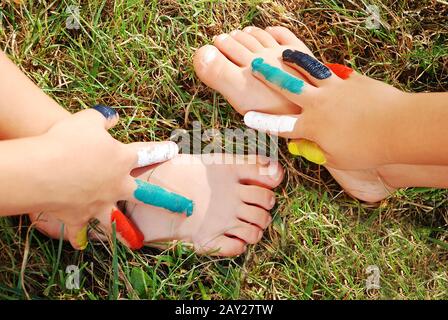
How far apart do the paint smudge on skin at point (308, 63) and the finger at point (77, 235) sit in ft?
1.95

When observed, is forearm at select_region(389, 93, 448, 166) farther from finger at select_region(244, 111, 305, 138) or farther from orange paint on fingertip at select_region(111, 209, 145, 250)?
orange paint on fingertip at select_region(111, 209, 145, 250)

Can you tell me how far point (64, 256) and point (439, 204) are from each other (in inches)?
35.2

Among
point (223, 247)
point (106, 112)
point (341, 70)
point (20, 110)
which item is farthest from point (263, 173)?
point (20, 110)

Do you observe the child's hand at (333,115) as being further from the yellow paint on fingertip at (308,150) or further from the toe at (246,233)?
the toe at (246,233)

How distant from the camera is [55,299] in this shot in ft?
4.57

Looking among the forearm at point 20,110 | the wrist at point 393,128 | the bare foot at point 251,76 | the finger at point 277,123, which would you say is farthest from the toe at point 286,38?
the forearm at point 20,110

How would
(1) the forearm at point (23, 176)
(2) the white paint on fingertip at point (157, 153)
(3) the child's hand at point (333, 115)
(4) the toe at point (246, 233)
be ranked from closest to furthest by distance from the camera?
(1) the forearm at point (23, 176) < (3) the child's hand at point (333, 115) < (2) the white paint on fingertip at point (157, 153) < (4) the toe at point (246, 233)

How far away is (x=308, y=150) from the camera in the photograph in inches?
55.8

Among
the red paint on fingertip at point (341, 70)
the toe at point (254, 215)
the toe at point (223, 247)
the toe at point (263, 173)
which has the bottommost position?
the toe at point (223, 247)

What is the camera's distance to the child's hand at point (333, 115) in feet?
4.20

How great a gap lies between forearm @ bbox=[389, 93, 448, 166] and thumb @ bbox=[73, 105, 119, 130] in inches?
22.9

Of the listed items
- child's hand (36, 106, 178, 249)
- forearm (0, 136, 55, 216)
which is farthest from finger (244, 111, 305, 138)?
forearm (0, 136, 55, 216)

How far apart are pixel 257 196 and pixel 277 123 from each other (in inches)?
7.3

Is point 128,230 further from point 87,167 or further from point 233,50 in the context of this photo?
point 233,50
